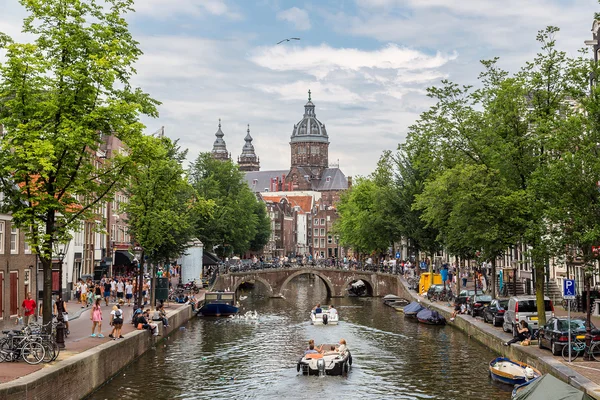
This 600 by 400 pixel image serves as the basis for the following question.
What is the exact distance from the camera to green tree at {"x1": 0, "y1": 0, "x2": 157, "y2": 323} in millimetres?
25516

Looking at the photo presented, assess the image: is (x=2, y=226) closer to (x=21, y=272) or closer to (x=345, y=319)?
(x=21, y=272)

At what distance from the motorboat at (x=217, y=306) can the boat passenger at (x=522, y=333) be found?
94.6 feet

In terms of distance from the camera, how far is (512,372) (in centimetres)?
2750

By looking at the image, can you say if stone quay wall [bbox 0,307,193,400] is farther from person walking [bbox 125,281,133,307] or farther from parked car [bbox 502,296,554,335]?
parked car [bbox 502,296,554,335]

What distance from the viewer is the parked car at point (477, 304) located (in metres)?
44.9

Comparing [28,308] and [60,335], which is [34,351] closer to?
[60,335]

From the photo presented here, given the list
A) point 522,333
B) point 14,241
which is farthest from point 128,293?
point 522,333

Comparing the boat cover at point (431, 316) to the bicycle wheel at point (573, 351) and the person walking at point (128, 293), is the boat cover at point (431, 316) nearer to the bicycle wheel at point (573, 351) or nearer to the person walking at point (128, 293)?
the person walking at point (128, 293)

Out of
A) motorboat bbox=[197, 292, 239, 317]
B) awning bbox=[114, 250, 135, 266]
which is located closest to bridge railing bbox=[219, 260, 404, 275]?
awning bbox=[114, 250, 135, 266]

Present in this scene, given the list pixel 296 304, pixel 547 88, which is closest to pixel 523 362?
pixel 547 88

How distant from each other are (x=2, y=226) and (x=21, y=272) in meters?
2.95

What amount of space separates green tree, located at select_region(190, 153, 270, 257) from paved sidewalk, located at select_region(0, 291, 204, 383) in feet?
96.9

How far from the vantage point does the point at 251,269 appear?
276 feet

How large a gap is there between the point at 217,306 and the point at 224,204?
102ft
